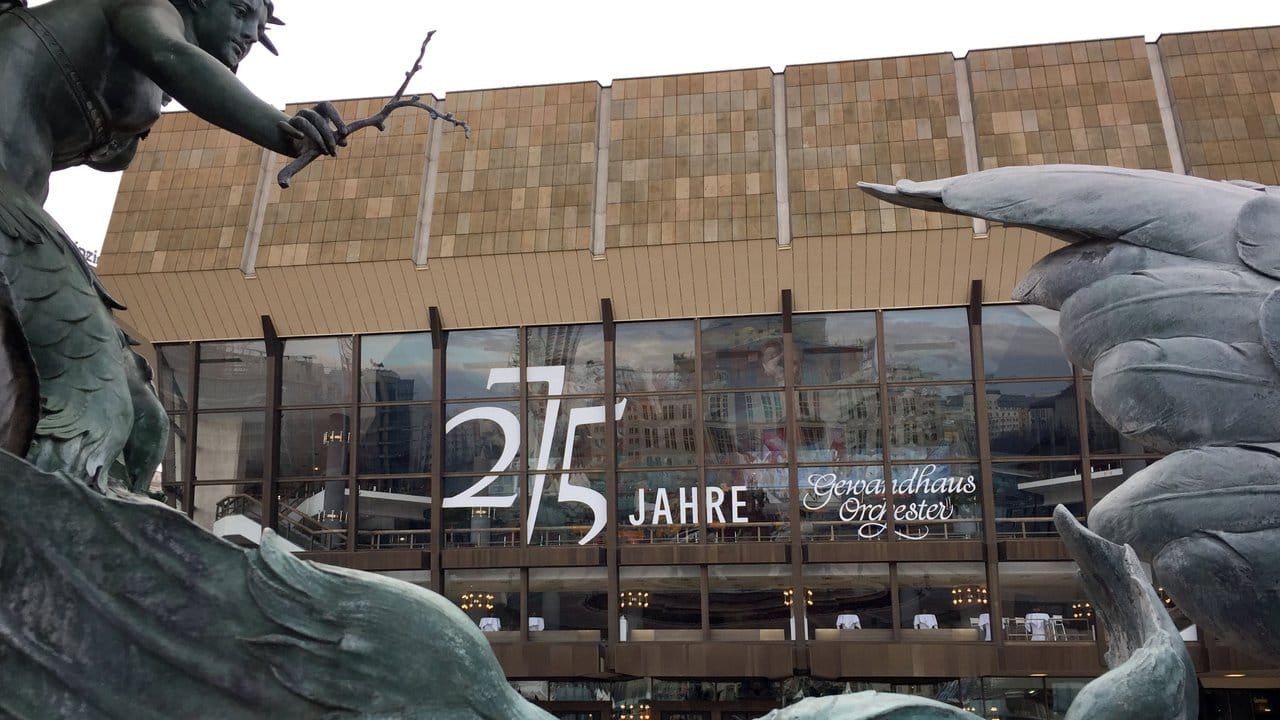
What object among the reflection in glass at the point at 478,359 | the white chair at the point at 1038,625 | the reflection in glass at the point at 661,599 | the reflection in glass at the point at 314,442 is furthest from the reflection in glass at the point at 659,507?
the white chair at the point at 1038,625

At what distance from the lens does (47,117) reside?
10.7 ft

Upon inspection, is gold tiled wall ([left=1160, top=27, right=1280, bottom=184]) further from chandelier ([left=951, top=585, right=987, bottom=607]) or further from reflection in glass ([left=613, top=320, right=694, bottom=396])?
reflection in glass ([left=613, top=320, right=694, bottom=396])

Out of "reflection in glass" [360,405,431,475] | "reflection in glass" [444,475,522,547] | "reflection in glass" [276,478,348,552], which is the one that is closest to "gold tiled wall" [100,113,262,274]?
"reflection in glass" [360,405,431,475]

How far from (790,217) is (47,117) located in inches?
712

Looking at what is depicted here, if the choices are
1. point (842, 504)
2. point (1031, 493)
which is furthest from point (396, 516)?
point (1031, 493)

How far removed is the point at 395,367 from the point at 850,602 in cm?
940

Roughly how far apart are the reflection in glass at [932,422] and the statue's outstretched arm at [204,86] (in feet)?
63.7

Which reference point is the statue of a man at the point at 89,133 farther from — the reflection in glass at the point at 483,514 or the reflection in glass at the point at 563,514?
the reflection in glass at the point at 483,514

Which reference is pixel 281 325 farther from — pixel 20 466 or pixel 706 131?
pixel 20 466

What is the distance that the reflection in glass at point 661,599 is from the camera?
21.4 meters

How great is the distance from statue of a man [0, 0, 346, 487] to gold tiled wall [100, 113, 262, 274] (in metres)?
19.4

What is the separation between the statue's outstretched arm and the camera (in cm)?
294

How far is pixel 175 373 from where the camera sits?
922 inches

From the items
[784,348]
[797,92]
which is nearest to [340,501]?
[784,348]
